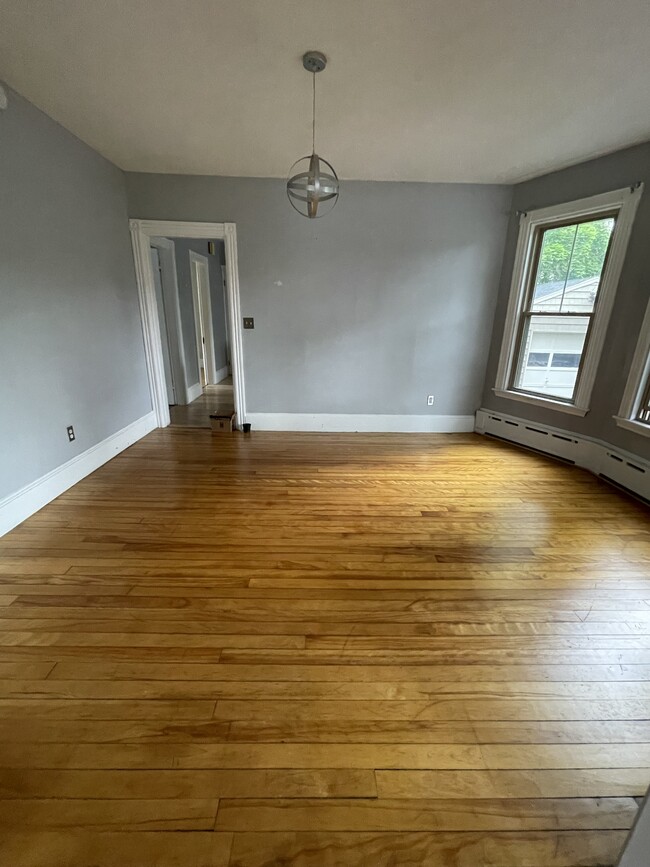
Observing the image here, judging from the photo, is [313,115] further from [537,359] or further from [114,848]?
[114,848]

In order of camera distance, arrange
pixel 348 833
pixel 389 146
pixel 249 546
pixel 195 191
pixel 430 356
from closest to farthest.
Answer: pixel 348 833 → pixel 249 546 → pixel 389 146 → pixel 195 191 → pixel 430 356

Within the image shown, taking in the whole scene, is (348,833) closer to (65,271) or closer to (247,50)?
(247,50)

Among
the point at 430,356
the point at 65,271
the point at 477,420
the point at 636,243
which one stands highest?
the point at 636,243

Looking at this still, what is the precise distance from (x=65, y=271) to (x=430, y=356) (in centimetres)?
370

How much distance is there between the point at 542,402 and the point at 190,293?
17.7 ft

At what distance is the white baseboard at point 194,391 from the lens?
19.0 ft

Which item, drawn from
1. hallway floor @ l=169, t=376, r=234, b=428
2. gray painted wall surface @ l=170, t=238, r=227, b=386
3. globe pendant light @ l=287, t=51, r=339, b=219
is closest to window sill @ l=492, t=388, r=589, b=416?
globe pendant light @ l=287, t=51, r=339, b=219

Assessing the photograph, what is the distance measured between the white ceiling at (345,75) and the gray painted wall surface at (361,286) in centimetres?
58

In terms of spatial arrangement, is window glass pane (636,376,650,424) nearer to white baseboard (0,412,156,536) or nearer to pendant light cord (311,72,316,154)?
pendant light cord (311,72,316,154)

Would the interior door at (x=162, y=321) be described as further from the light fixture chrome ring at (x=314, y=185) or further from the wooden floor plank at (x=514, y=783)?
the wooden floor plank at (x=514, y=783)

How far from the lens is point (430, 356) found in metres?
4.28

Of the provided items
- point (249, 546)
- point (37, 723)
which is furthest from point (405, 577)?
point (37, 723)

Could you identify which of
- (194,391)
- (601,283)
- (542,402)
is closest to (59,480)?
(194,391)

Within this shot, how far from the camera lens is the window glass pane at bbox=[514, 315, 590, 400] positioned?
3506 mm
